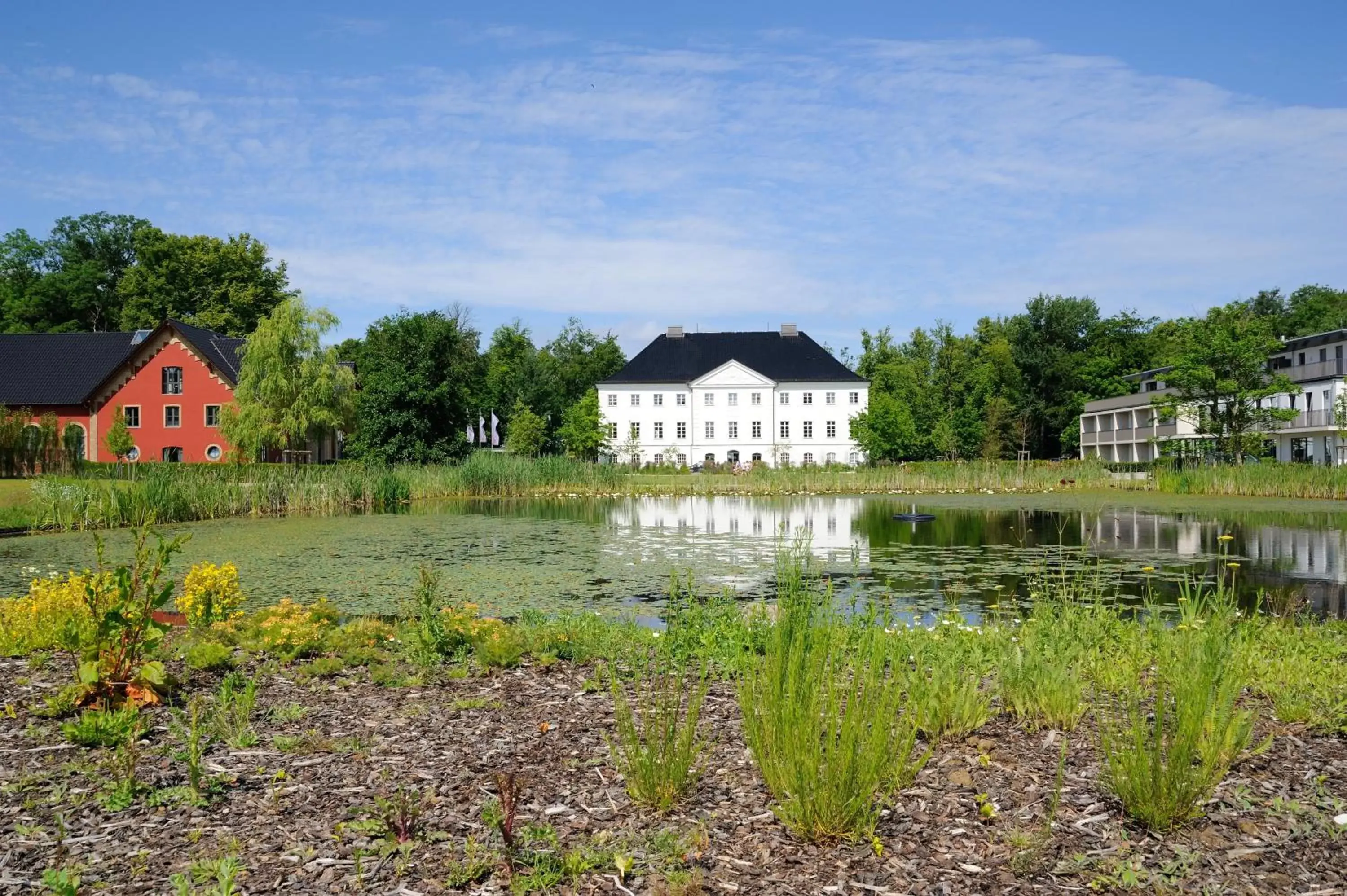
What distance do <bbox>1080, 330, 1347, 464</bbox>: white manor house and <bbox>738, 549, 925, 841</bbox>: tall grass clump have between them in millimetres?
41796

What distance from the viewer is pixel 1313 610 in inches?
410

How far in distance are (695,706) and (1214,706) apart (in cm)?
214

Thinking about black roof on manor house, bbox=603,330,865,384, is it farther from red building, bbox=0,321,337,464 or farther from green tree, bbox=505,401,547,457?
red building, bbox=0,321,337,464

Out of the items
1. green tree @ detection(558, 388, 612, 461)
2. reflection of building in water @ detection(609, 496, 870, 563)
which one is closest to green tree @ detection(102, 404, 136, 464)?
reflection of building in water @ detection(609, 496, 870, 563)

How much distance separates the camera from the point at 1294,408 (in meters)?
46.1

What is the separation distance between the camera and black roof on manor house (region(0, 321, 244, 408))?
154ft

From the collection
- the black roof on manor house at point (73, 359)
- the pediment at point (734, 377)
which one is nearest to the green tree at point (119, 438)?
the black roof on manor house at point (73, 359)

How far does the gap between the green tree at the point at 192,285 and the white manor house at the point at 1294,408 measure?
170 feet

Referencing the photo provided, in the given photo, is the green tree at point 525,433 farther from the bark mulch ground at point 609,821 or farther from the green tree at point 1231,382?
the bark mulch ground at point 609,821

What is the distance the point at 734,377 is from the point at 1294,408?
3498 cm

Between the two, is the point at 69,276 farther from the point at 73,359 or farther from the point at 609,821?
the point at 609,821

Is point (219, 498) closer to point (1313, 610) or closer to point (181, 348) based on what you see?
point (1313, 610)

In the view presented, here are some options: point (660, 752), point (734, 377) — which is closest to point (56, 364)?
point (734, 377)

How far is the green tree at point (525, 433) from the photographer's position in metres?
62.5
